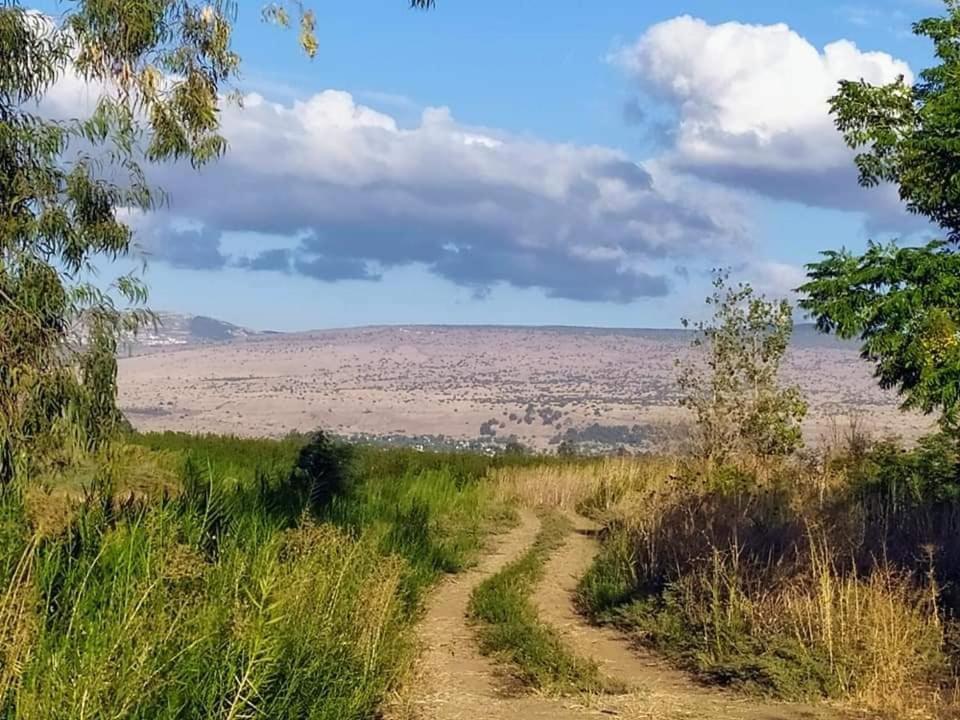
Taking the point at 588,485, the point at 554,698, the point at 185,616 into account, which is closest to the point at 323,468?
the point at 588,485

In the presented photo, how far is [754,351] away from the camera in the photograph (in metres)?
25.2

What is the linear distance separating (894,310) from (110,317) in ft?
35.1

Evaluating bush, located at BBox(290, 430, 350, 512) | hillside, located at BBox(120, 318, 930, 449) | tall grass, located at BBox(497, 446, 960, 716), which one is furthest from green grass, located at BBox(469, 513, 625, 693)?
hillside, located at BBox(120, 318, 930, 449)

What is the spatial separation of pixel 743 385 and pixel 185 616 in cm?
2033

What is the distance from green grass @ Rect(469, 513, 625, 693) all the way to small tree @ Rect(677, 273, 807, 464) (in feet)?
35.5

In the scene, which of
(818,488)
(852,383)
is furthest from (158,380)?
(818,488)

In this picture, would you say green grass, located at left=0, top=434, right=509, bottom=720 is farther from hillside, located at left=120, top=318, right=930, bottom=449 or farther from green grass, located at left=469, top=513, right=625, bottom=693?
hillside, located at left=120, top=318, right=930, bottom=449

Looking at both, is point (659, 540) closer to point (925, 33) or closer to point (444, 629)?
point (444, 629)

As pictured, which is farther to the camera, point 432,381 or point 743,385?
point 432,381

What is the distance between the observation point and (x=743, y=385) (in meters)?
25.2

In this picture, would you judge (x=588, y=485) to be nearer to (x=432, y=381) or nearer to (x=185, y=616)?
(x=185, y=616)

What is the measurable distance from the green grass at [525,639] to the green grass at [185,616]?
833 millimetres

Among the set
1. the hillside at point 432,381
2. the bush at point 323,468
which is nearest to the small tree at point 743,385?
the bush at point 323,468

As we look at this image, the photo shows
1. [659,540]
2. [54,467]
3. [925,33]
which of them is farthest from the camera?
[925,33]
